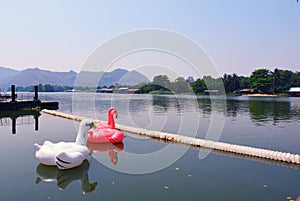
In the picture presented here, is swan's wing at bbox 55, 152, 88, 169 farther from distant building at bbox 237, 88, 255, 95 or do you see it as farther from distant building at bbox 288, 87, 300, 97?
distant building at bbox 237, 88, 255, 95

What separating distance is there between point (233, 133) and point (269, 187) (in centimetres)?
641

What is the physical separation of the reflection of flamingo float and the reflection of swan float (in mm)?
1346

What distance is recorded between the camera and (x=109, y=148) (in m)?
8.59

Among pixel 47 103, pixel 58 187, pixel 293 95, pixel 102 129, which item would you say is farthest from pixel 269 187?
pixel 293 95

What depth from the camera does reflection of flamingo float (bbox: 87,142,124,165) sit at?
7.81 metres

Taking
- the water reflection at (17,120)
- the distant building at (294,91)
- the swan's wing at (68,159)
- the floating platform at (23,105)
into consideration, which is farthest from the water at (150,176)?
the distant building at (294,91)

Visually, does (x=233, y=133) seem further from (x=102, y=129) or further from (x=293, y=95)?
(x=293, y=95)

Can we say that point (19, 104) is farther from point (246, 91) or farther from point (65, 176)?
point (246, 91)

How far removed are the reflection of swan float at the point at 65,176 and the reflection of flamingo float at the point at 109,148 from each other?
1346 millimetres

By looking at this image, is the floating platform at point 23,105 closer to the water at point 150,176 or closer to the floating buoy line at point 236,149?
the water at point 150,176

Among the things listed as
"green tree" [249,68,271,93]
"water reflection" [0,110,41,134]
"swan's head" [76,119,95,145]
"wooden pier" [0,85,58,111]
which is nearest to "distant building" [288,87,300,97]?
"green tree" [249,68,271,93]

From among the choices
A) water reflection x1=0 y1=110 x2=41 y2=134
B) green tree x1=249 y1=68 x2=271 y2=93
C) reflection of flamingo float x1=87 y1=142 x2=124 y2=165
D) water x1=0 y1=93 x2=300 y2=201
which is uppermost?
green tree x1=249 y1=68 x2=271 y2=93

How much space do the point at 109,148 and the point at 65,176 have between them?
2831 mm

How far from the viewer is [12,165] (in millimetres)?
6520
